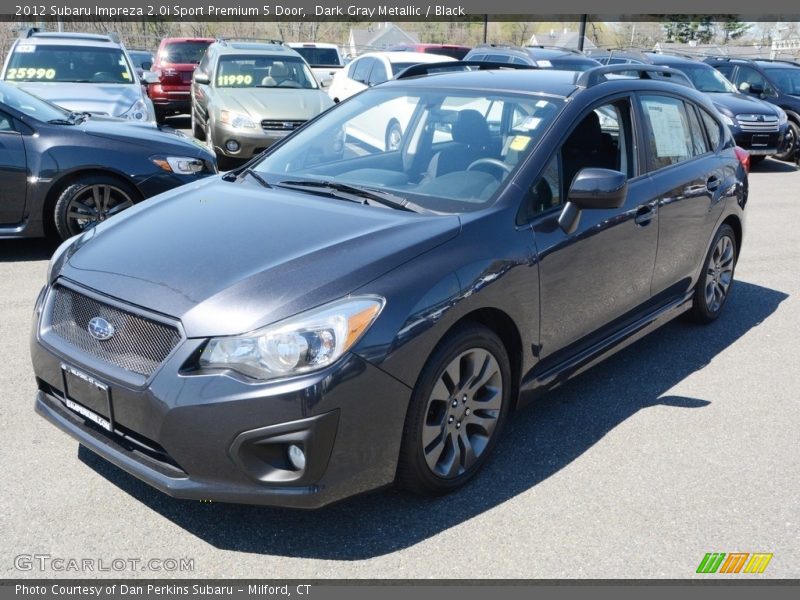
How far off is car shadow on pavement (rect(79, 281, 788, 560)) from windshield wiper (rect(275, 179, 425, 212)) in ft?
4.18

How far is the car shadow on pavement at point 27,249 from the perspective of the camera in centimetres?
670

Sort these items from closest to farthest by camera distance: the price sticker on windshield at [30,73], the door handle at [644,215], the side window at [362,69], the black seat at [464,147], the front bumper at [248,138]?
the black seat at [464,147], the door handle at [644,215], the price sticker on windshield at [30,73], the front bumper at [248,138], the side window at [362,69]

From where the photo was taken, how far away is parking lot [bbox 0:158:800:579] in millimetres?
2984

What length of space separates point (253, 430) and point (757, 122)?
13.3 m

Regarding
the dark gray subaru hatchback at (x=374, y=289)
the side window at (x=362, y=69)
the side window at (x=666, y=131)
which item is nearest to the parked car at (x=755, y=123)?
the side window at (x=362, y=69)

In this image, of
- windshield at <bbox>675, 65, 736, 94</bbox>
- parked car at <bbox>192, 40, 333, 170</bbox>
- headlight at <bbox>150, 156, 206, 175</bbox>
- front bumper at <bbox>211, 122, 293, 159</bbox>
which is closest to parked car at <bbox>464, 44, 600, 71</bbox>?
windshield at <bbox>675, 65, 736, 94</bbox>

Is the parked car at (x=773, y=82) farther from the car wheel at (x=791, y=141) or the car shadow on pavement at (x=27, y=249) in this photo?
the car shadow on pavement at (x=27, y=249)

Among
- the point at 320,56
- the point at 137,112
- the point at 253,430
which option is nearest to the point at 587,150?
the point at 253,430

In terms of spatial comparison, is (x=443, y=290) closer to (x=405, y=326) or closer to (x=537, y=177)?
(x=405, y=326)

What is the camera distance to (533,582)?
2912 mm

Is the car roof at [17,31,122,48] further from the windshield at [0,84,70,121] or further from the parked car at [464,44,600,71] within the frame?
the parked car at [464,44,600,71]

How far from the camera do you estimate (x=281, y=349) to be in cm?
275

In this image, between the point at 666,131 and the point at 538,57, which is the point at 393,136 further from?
the point at 538,57

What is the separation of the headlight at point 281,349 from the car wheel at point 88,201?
4.12 meters
